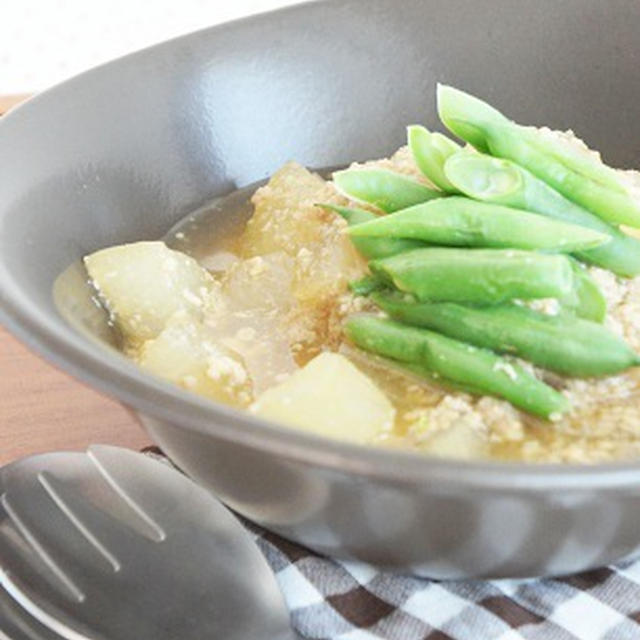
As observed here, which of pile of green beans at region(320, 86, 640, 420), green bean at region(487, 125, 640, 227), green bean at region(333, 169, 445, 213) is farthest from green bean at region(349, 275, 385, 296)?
green bean at region(487, 125, 640, 227)

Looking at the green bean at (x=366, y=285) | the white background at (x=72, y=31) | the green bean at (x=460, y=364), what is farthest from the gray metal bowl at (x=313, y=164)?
the white background at (x=72, y=31)

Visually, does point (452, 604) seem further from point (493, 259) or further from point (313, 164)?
point (313, 164)

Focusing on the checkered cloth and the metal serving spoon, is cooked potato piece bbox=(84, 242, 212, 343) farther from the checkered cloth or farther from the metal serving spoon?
the checkered cloth

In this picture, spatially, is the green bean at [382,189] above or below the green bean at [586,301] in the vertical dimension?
above

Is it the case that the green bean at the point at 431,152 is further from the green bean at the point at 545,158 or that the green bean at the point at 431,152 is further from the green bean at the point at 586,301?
the green bean at the point at 586,301

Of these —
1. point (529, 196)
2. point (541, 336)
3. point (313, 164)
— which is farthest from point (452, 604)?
point (313, 164)

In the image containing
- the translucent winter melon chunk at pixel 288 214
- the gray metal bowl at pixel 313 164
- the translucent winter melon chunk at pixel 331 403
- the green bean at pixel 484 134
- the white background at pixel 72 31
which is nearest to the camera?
the gray metal bowl at pixel 313 164
